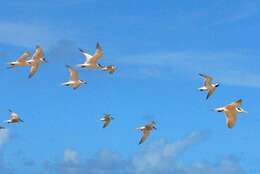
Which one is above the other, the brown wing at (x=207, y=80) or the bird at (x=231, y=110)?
the brown wing at (x=207, y=80)

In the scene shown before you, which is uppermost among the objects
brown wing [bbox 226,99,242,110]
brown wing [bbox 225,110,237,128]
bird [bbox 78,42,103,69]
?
bird [bbox 78,42,103,69]

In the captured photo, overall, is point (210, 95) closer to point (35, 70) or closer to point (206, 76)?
point (206, 76)

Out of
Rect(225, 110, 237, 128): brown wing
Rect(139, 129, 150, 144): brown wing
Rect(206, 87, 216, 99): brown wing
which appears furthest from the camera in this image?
Rect(139, 129, 150, 144): brown wing

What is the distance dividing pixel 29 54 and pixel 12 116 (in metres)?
8.56

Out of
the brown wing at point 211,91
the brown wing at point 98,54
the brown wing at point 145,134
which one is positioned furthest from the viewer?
the brown wing at point 145,134

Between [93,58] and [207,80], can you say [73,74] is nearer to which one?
[93,58]

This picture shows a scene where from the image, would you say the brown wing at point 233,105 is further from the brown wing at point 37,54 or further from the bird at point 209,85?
the brown wing at point 37,54

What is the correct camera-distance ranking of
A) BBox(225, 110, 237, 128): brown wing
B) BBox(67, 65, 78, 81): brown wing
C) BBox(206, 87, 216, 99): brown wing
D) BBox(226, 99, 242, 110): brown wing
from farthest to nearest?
1. BBox(67, 65, 78, 81): brown wing
2. BBox(206, 87, 216, 99): brown wing
3. BBox(226, 99, 242, 110): brown wing
4. BBox(225, 110, 237, 128): brown wing

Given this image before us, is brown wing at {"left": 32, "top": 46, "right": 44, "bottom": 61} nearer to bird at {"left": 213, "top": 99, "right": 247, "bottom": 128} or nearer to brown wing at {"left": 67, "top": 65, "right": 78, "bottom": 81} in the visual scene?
brown wing at {"left": 67, "top": 65, "right": 78, "bottom": 81}

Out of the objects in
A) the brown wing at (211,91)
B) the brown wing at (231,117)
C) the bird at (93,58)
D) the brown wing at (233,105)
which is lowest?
the brown wing at (231,117)

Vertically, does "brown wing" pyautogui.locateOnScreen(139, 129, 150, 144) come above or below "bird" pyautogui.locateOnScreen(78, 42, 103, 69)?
below

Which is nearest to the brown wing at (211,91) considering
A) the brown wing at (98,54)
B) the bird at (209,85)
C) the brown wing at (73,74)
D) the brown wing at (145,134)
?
the bird at (209,85)

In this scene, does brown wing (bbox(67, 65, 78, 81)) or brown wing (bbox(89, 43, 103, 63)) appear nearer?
brown wing (bbox(89, 43, 103, 63))

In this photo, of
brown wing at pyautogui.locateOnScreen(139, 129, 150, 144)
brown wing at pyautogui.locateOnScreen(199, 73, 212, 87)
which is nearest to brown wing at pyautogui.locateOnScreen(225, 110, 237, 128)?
brown wing at pyautogui.locateOnScreen(199, 73, 212, 87)
